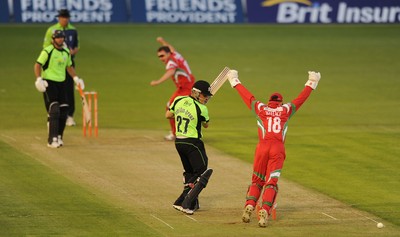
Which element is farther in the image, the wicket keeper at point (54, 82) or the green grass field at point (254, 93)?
the wicket keeper at point (54, 82)

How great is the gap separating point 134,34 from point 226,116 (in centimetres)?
1564

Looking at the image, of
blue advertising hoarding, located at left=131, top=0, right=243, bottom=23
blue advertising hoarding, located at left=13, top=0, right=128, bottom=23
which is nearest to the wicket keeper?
blue advertising hoarding, located at left=13, top=0, right=128, bottom=23

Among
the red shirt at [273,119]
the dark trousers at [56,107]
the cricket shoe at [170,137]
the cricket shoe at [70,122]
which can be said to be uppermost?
the red shirt at [273,119]

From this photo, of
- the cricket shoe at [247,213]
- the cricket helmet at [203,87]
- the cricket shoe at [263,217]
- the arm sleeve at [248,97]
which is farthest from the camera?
the cricket helmet at [203,87]

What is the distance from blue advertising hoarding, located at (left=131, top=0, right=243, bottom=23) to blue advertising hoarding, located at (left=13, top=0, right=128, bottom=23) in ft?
2.23

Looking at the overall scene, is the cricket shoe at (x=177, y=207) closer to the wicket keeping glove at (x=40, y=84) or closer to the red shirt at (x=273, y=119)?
the red shirt at (x=273, y=119)

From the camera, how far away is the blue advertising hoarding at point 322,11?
154 feet

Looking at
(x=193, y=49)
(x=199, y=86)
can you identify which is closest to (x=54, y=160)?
(x=199, y=86)

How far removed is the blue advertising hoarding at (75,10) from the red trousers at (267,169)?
28.0m

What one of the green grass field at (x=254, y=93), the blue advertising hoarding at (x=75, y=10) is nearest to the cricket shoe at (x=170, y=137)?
the green grass field at (x=254, y=93)

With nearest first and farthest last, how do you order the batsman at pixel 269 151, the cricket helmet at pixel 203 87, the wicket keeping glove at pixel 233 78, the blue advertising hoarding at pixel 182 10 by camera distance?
the batsman at pixel 269 151, the cricket helmet at pixel 203 87, the wicket keeping glove at pixel 233 78, the blue advertising hoarding at pixel 182 10

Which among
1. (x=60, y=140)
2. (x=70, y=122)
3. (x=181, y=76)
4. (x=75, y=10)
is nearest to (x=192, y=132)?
(x=60, y=140)

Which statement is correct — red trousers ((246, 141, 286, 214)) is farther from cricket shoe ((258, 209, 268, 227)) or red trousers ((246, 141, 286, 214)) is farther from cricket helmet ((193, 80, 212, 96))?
cricket helmet ((193, 80, 212, 96))

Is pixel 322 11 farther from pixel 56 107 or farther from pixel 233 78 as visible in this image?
pixel 233 78
